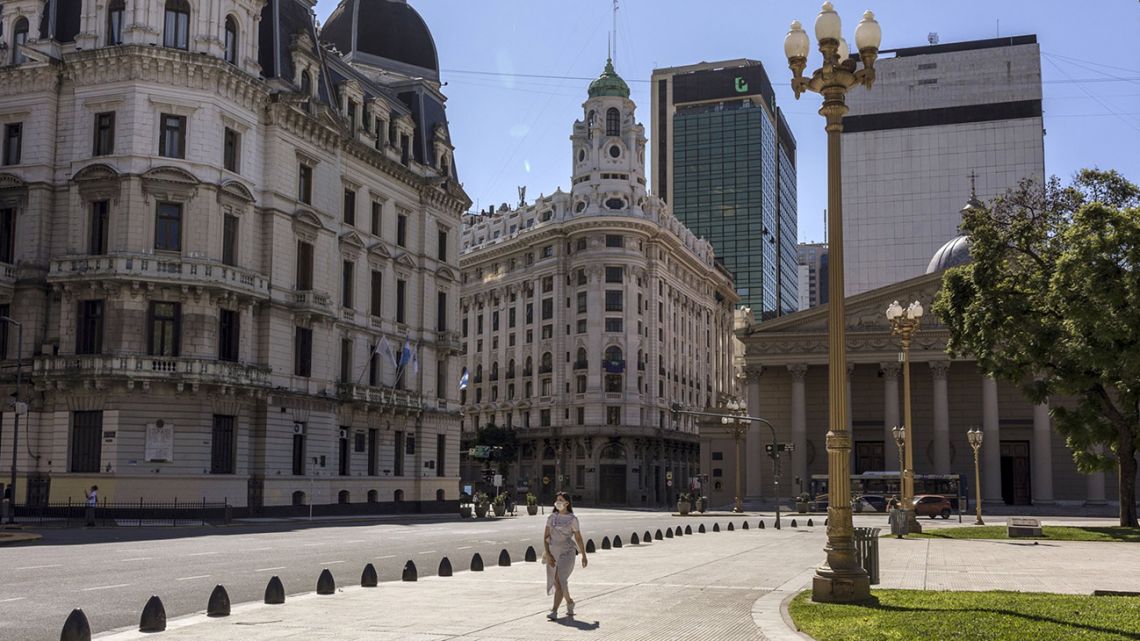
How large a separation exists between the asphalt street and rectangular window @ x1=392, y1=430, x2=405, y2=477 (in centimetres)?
1932

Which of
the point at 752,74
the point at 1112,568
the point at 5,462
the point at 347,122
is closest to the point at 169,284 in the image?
the point at 5,462

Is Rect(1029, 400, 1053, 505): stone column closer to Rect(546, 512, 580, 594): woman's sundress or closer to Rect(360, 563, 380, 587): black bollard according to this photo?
Rect(360, 563, 380, 587): black bollard

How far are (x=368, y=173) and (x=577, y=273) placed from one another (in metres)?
49.5

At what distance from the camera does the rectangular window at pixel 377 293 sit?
6281 centimetres

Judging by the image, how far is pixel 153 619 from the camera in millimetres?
13844

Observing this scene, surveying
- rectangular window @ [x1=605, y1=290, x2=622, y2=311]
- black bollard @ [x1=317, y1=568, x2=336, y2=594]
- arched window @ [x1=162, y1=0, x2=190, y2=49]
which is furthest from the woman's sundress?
rectangular window @ [x1=605, y1=290, x2=622, y2=311]

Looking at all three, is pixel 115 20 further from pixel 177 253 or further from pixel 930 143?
pixel 930 143

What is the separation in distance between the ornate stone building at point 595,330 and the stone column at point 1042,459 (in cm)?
3369

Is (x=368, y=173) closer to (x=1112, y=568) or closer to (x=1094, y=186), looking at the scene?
(x=1094, y=186)

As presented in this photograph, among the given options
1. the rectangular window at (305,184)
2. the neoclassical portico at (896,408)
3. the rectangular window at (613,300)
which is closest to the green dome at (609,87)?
the rectangular window at (613,300)

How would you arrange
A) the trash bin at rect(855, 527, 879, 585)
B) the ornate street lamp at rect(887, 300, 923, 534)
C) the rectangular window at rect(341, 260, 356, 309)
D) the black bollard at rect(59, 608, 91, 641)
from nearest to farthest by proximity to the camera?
the black bollard at rect(59, 608, 91, 641) < the trash bin at rect(855, 527, 879, 585) < the ornate street lamp at rect(887, 300, 923, 534) < the rectangular window at rect(341, 260, 356, 309)

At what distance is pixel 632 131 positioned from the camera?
111 meters

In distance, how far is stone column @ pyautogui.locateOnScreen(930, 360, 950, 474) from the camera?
8294 centimetres

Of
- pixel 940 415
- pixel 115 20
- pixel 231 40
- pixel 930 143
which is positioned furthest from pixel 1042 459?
pixel 930 143
